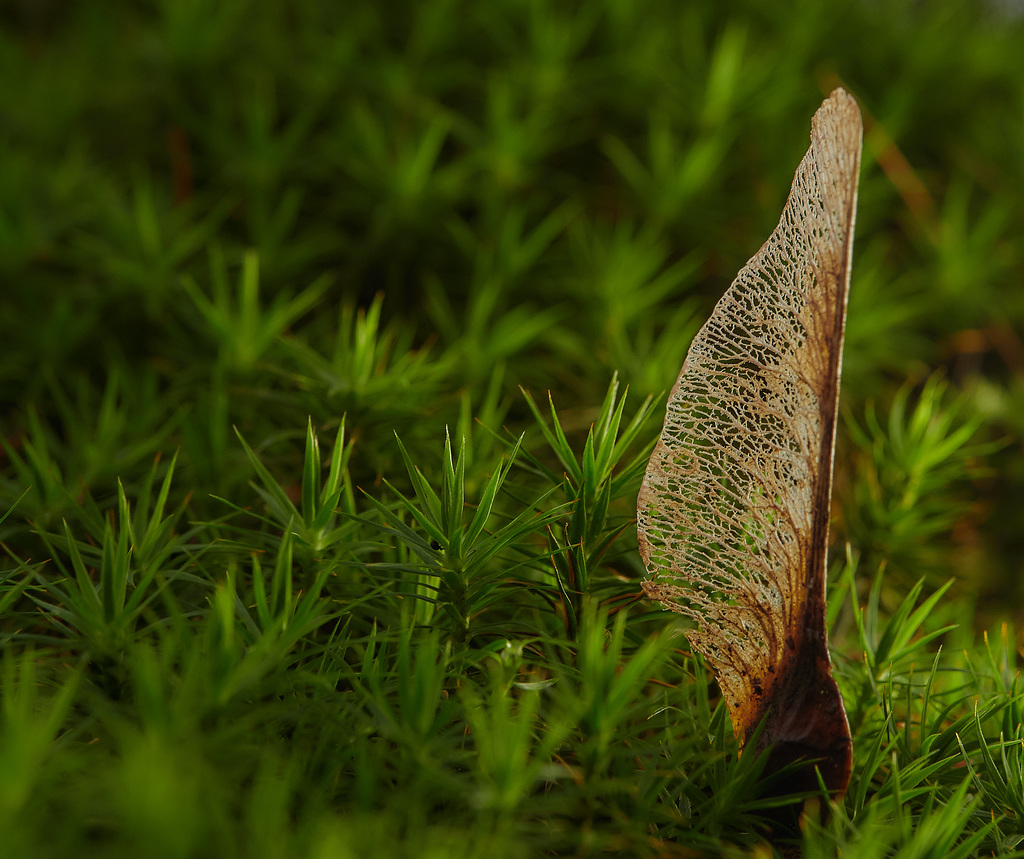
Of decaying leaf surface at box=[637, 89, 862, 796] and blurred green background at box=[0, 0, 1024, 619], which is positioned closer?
decaying leaf surface at box=[637, 89, 862, 796]

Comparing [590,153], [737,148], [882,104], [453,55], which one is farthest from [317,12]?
[882,104]

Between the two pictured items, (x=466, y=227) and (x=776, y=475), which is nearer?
(x=776, y=475)

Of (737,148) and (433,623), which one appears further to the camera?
(737,148)

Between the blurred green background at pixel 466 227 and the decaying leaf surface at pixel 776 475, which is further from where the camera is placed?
the blurred green background at pixel 466 227

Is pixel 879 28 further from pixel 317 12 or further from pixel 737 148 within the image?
pixel 317 12
